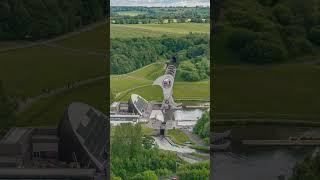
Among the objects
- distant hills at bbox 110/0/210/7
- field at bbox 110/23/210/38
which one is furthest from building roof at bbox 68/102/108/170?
distant hills at bbox 110/0/210/7

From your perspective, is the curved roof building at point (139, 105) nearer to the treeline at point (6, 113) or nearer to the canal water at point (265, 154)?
the canal water at point (265, 154)

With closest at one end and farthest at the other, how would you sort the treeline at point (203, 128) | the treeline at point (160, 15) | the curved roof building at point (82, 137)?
the curved roof building at point (82, 137) → the treeline at point (160, 15) → the treeline at point (203, 128)

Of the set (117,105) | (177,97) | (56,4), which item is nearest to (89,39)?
(56,4)

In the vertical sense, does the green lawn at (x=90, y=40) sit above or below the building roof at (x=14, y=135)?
above

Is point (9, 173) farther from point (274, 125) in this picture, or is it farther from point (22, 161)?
point (274, 125)

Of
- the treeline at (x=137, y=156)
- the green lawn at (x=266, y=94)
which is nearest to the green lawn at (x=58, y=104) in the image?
the treeline at (x=137, y=156)

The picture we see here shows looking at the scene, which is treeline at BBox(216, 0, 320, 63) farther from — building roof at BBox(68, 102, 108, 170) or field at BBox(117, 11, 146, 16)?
building roof at BBox(68, 102, 108, 170)
